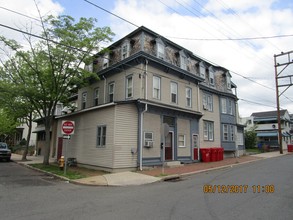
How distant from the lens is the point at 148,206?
680 centimetres

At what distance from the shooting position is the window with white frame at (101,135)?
15.7 m

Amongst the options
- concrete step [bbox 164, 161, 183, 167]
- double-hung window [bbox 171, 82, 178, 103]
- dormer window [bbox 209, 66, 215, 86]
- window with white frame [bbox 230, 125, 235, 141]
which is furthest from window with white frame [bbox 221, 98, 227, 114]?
concrete step [bbox 164, 161, 183, 167]

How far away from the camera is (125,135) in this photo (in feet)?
49.5

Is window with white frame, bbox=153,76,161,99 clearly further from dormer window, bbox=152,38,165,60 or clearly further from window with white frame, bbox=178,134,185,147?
window with white frame, bbox=178,134,185,147

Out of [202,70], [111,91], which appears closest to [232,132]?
[202,70]

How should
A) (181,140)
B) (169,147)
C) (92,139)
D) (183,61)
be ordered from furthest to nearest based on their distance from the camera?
(183,61) < (181,140) < (169,147) < (92,139)

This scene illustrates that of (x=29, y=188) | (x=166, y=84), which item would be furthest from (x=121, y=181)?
(x=166, y=84)

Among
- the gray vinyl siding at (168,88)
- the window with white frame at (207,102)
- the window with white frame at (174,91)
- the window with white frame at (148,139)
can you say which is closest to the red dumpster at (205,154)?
the gray vinyl siding at (168,88)

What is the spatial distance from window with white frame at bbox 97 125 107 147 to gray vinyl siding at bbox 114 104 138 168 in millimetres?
1369

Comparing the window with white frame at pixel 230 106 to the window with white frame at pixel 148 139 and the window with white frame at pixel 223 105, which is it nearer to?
the window with white frame at pixel 223 105

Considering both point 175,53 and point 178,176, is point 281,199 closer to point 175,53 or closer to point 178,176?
point 178,176

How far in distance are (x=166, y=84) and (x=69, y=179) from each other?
414 inches

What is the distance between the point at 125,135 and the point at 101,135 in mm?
1902

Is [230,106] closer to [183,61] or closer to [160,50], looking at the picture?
[183,61]
